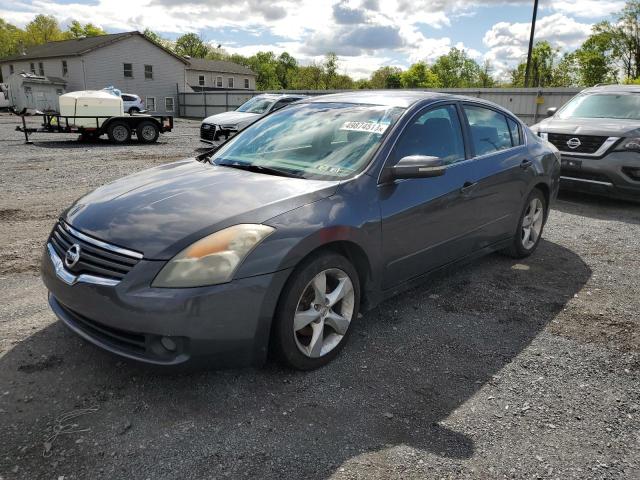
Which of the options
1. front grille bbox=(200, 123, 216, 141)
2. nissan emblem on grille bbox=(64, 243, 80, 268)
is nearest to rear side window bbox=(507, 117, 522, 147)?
nissan emblem on grille bbox=(64, 243, 80, 268)

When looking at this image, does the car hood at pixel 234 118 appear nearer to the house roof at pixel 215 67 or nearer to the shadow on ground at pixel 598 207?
the shadow on ground at pixel 598 207

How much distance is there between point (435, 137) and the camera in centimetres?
→ 394

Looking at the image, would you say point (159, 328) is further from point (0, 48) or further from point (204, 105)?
point (0, 48)

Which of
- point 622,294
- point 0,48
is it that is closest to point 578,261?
point 622,294

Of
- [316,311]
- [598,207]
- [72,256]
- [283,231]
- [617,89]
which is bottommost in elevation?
[598,207]

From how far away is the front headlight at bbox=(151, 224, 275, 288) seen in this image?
8.26ft

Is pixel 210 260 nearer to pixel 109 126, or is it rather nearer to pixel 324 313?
pixel 324 313

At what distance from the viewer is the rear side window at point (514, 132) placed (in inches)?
195

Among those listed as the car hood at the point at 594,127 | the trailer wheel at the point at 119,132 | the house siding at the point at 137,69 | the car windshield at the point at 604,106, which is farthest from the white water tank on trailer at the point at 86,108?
the house siding at the point at 137,69

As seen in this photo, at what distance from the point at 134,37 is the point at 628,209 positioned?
40677mm

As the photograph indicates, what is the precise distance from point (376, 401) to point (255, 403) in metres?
0.67

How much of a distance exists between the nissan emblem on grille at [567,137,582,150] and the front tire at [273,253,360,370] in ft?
21.3

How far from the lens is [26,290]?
4.12 m

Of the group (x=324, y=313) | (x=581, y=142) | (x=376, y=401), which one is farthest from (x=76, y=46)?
(x=376, y=401)
